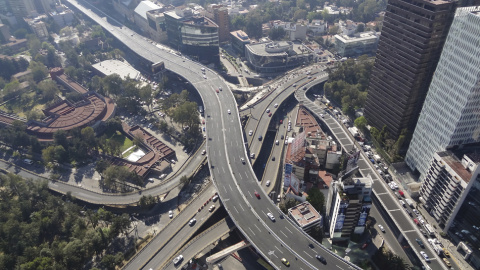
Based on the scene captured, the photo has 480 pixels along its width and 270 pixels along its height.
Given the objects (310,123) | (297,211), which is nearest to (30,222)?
(297,211)

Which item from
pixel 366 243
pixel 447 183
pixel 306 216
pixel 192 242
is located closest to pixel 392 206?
pixel 366 243

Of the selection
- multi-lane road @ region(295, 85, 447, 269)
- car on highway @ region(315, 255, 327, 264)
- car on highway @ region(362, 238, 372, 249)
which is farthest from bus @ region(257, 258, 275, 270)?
multi-lane road @ region(295, 85, 447, 269)

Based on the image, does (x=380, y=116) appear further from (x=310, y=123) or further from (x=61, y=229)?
(x=61, y=229)

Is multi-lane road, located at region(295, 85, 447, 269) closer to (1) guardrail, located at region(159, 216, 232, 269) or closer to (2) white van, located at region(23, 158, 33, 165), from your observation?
(1) guardrail, located at region(159, 216, 232, 269)

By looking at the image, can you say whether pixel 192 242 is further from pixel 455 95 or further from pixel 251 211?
pixel 455 95

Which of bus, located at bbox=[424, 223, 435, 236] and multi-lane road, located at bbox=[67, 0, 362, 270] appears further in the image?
bus, located at bbox=[424, 223, 435, 236]

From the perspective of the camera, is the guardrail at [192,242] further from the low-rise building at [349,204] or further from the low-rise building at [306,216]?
the low-rise building at [349,204]
